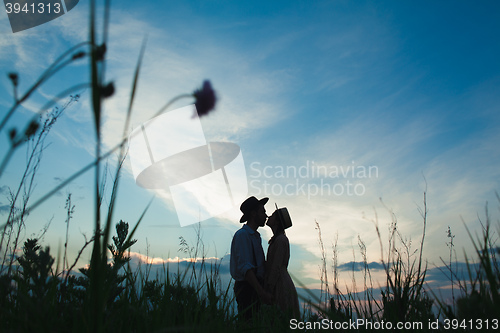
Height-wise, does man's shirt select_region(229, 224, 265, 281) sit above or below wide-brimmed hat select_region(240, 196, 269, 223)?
below

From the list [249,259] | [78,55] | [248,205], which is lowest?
[249,259]

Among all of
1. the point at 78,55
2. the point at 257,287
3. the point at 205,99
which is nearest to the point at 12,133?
the point at 78,55

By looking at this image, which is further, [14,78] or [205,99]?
[14,78]

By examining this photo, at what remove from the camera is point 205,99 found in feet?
5.30

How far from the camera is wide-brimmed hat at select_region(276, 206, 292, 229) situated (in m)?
4.68

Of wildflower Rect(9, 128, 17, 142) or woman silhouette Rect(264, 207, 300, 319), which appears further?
woman silhouette Rect(264, 207, 300, 319)

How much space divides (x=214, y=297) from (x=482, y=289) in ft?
5.82

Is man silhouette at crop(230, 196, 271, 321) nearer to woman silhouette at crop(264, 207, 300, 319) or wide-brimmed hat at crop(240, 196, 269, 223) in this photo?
wide-brimmed hat at crop(240, 196, 269, 223)

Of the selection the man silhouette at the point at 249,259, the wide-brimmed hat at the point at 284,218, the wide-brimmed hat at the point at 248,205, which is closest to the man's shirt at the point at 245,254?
the man silhouette at the point at 249,259

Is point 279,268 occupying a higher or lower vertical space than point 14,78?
lower

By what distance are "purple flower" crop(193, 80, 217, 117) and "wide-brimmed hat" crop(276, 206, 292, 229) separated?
3188 mm

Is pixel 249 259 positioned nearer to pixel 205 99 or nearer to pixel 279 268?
pixel 279 268

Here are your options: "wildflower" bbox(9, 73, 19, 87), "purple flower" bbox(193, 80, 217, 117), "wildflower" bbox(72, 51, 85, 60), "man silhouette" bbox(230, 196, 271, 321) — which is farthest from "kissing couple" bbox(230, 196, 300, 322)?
"wildflower" bbox(72, 51, 85, 60)

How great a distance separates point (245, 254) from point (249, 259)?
0.08 meters
